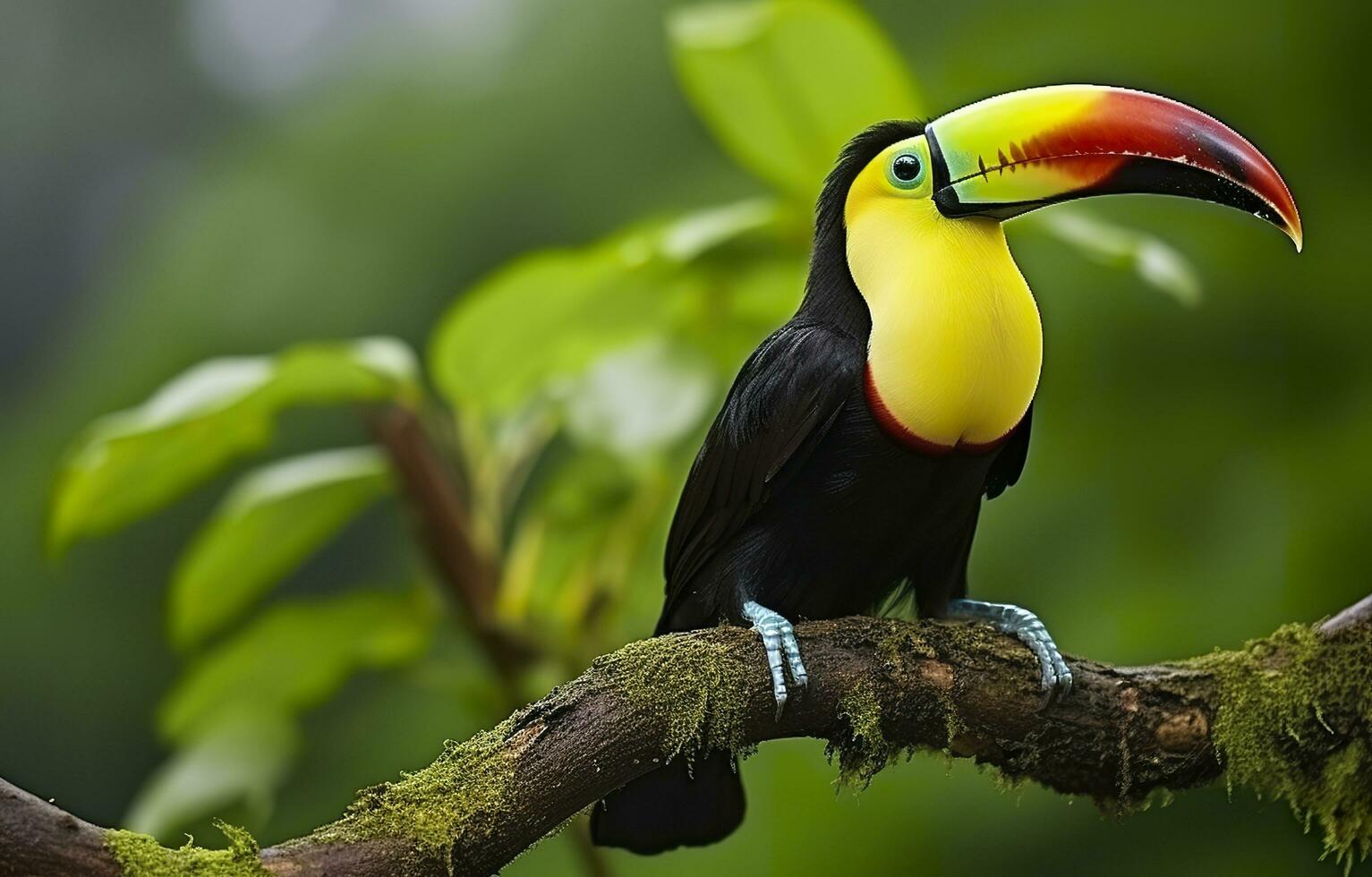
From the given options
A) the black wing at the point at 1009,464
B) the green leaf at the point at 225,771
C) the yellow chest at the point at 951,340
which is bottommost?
the green leaf at the point at 225,771

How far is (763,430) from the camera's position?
1503 millimetres

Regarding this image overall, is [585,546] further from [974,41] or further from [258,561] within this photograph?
[974,41]

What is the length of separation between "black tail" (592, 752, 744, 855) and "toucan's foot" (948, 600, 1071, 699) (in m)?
0.34

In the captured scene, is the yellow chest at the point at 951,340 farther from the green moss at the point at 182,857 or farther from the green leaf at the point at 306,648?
the green leaf at the point at 306,648

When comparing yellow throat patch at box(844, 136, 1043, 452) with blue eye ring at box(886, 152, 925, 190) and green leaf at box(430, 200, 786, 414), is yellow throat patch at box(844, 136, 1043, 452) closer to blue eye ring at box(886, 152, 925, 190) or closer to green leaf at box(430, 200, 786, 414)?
blue eye ring at box(886, 152, 925, 190)

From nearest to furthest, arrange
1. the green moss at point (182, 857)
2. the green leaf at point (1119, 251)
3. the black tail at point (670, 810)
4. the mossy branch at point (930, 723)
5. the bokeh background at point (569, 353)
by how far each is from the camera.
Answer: the green moss at point (182, 857) → the mossy branch at point (930, 723) → the black tail at point (670, 810) → the green leaf at point (1119, 251) → the bokeh background at point (569, 353)

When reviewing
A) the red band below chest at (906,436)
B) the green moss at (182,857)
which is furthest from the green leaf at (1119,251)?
the green moss at (182,857)

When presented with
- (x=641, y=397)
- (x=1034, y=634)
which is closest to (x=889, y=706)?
(x=1034, y=634)

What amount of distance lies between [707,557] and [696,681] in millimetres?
316

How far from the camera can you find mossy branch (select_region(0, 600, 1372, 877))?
1.19 meters

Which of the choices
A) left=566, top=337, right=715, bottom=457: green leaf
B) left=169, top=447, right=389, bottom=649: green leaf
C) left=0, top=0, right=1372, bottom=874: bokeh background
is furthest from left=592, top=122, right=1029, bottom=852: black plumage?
left=169, top=447, right=389, bottom=649: green leaf

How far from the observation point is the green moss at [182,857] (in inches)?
41.3

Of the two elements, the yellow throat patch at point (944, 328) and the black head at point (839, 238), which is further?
the black head at point (839, 238)

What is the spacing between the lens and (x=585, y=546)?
88.8 inches
